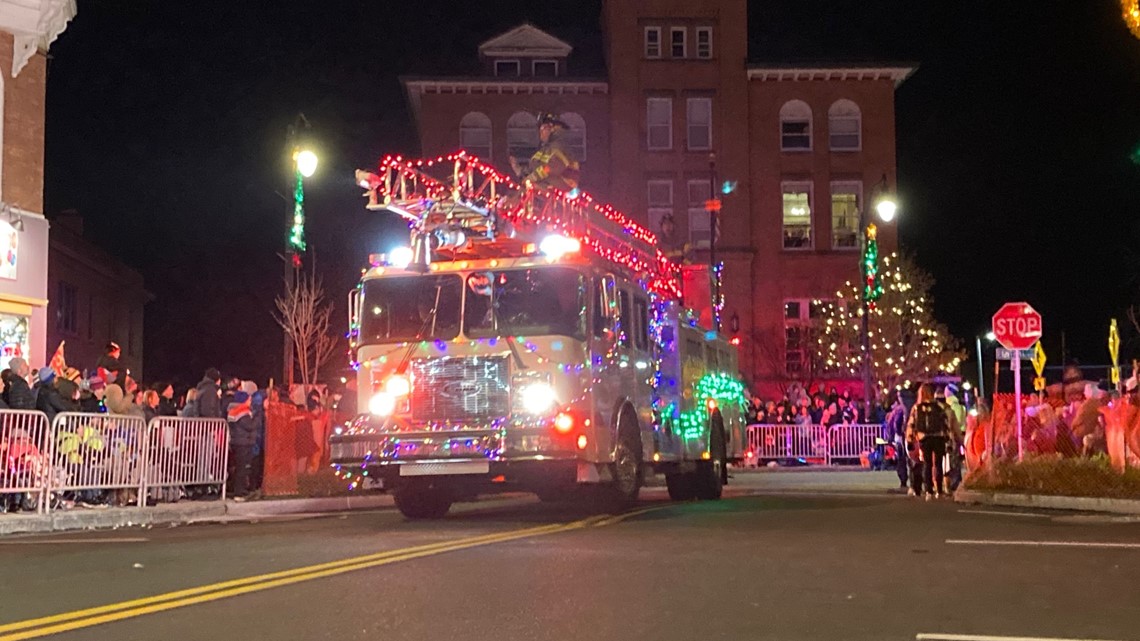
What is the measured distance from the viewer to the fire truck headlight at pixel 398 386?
1395 centimetres

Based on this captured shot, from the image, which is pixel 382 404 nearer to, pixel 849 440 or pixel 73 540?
pixel 73 540

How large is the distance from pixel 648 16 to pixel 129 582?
1569 inches

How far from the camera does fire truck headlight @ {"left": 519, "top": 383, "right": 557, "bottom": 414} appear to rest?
13555 millimetres

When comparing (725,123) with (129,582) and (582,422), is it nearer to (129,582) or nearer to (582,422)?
(582,422)

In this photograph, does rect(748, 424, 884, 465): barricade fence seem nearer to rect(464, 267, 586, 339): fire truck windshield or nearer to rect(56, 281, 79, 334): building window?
rect(464, 267, 586, 339): fire truck windshield

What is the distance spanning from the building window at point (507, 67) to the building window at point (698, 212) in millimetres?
7768

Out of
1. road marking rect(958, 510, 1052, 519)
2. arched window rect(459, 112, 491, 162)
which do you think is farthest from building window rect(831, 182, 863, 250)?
road marking rect(958, 510, 1052, 519)

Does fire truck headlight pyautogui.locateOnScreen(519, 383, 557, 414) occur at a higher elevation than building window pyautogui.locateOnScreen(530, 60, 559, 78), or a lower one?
lower

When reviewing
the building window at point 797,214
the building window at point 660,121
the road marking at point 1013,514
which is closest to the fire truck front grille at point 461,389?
the road marking at point 1013,514

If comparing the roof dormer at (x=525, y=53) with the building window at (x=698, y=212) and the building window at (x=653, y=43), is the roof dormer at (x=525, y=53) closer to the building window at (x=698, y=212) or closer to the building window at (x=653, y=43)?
the building window at (x=653, y=43)

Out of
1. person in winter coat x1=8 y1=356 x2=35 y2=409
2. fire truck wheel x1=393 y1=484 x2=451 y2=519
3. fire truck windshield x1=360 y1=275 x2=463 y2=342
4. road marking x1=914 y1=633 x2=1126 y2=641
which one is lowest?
road marking x1=914 y1=633 x2=1126 y2=641

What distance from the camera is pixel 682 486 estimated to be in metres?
18.5

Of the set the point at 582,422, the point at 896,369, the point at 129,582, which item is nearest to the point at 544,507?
the point at 582,422

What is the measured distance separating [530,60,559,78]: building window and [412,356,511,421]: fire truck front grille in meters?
34.6
